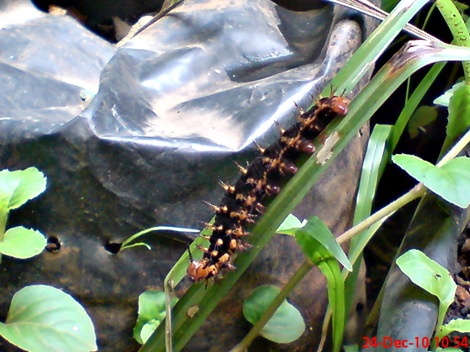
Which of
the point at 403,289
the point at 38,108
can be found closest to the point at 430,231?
the point at 403,289

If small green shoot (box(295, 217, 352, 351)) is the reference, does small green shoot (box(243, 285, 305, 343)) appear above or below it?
below

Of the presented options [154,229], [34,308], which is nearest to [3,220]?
[34,308]

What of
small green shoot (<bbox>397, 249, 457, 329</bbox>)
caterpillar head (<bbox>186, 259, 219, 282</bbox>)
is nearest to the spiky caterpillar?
caterpillar head (<bbox>186, 259, 219, 282</bbox>)

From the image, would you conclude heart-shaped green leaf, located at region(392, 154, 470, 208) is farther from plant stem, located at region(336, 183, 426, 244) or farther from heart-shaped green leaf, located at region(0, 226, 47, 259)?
heart-shaped green leaf, located at region(0, 226, 47, 259)

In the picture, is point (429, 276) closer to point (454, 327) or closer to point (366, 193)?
point (454, 327)

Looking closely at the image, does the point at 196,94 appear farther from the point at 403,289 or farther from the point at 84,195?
the point at 403,289

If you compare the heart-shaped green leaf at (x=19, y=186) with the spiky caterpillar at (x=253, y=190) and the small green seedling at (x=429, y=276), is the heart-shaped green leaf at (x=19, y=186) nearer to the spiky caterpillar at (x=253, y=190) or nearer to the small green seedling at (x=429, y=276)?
the spiky caterpillar at (x=253, y=190)

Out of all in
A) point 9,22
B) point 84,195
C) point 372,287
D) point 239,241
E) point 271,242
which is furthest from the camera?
point 372,287
